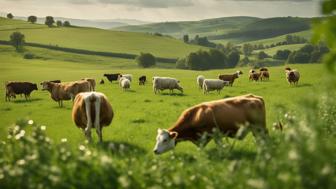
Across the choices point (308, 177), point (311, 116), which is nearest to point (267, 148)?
point (311, 116)

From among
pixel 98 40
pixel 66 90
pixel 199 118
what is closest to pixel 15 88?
pixel 66 90

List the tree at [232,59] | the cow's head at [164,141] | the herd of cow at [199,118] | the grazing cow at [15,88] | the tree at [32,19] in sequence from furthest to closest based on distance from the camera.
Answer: the tree at [32,19] → the tree at [232,59] → the grazing cow at [15,88] → the herd of cow at [199,118] → the cow's head at [164,141]

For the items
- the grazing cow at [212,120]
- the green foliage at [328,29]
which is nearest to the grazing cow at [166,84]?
the grazing cow at [212,120]

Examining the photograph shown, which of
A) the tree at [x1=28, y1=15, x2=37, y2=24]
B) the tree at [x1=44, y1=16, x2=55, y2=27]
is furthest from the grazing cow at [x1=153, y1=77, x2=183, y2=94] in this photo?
the tree at [x1=28, y1=15, x2=37, y2=24]

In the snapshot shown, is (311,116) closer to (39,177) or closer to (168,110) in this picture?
(39,177)

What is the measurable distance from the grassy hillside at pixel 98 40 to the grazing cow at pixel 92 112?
13432 cm

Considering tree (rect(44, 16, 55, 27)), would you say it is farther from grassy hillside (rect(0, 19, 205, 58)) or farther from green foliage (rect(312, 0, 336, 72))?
green foliage (rect(312, 0, 336, 72))

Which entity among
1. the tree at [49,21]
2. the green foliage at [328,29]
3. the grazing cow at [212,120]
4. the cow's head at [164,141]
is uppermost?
the tree at [49,21]

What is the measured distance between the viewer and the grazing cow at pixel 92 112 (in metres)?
14.2

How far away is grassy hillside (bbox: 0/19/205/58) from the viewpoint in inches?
5979

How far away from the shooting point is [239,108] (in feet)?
38.8

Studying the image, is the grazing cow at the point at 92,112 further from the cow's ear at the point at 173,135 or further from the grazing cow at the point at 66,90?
the grazing cow at the point at 66,90

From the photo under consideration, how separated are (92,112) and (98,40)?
6190 inches

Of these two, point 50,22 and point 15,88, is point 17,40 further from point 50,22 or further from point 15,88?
point 15,88
